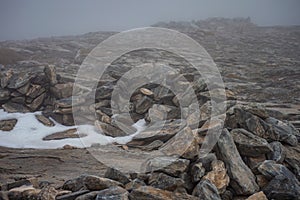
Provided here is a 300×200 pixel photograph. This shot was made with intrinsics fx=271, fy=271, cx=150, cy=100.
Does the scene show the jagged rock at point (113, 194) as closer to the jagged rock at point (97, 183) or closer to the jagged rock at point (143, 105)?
the jagged rock at point (97, 183)

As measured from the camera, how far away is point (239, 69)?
4156 centimetres

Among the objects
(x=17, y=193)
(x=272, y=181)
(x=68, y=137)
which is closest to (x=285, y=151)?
(x=272, y=181)

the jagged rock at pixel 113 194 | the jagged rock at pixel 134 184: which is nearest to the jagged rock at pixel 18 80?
the jagged rock at pixel 134 184

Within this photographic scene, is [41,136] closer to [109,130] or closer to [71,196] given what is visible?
[109,130]

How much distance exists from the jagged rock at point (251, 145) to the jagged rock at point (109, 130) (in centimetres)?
782

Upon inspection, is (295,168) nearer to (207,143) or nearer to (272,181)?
(272,181)

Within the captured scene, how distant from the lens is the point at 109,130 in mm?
17703

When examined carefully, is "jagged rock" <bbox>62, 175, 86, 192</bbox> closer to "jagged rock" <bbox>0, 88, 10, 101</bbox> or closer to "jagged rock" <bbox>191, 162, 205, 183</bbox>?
"jagged rock" <bbox>191, 162, 205, 183</bbox>

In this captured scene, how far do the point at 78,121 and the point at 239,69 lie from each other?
98.3 ft

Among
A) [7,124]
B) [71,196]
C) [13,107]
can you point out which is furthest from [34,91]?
[71,196]

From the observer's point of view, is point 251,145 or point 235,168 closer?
point 235,168

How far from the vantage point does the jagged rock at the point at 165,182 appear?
351 inches

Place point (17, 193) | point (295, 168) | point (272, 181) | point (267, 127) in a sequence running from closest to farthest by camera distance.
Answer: point (17, 193) → point (272, 181) → point (295, 168) → point (267, 127)

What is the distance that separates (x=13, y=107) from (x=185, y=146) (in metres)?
15.6
